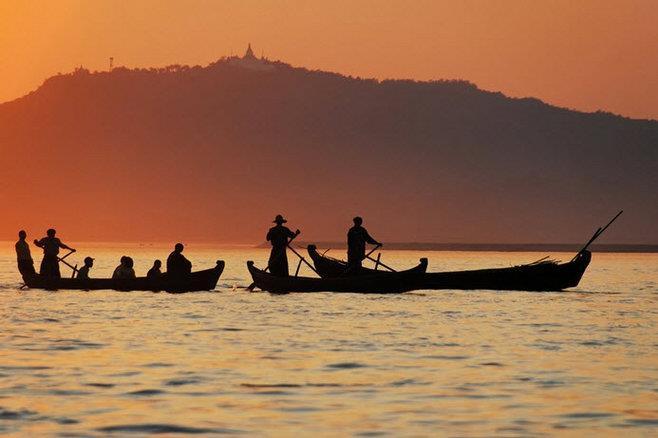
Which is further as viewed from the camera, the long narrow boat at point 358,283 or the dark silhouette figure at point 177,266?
the dark silhouette figure at point 177,266

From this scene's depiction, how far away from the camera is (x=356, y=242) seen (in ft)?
124

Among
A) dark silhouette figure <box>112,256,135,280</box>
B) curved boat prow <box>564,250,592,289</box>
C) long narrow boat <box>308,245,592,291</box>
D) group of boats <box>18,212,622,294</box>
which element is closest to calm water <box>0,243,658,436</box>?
group of boats <box>18,212,622,294</box>

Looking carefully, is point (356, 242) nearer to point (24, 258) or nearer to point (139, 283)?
point (139, 283)

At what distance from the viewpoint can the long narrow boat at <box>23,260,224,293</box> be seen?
38.7 metres

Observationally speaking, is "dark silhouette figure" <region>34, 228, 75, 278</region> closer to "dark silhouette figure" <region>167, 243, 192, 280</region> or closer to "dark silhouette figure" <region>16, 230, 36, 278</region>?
"dark silhouette figure" <region>16, 230, 36, 278</region>

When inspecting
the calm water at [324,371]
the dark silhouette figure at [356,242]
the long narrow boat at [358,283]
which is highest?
the dark silhouette figure at [356,242]

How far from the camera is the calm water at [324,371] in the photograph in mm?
14602

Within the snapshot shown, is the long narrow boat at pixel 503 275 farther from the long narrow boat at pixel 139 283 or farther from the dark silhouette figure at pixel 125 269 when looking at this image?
the dark silhouette figure at pixel 125 269

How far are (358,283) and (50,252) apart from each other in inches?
356

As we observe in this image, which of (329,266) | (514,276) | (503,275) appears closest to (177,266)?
(329,266)

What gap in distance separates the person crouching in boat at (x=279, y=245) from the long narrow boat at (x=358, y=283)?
11.3 inches

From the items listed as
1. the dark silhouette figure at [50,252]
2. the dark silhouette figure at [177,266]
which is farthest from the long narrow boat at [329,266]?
the dark silhouette figure at [50,252]

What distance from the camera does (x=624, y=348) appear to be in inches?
957

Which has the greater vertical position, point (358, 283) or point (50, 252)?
point (50, 252)
